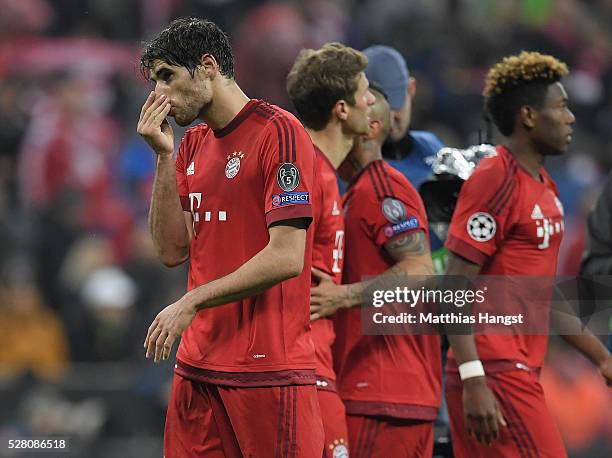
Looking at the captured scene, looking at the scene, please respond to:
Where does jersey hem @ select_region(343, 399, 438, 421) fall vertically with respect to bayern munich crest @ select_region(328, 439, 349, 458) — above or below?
above

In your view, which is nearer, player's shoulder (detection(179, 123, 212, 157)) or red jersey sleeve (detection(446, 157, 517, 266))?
player's shoulder (detection(179, 123, 212, 157))

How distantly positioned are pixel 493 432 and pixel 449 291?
0.62m

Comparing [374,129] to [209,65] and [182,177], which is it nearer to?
[182,177]

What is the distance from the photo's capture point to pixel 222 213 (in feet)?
12.3

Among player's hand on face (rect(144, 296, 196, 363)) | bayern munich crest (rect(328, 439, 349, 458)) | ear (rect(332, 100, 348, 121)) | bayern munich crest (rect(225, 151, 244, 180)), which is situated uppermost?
ear (rect(332, 100, 348, 121))

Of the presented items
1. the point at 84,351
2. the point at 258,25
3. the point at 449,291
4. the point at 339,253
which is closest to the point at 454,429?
the point at 449,291

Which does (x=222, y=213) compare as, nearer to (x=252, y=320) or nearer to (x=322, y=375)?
(x=252, y=320)

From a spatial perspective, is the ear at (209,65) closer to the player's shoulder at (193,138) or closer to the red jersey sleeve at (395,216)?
the player's shoulder at (193,138)

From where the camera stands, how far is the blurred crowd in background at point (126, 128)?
9281 millimetres

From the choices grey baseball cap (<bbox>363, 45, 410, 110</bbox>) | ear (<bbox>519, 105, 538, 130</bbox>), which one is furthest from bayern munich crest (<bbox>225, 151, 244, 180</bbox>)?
grey baseball cap (<bbox>363, 45, 410, 110</bbox>)

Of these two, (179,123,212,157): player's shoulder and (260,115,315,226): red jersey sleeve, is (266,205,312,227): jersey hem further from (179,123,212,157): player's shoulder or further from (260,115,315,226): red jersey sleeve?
(179,123,212,157): player's shoulder

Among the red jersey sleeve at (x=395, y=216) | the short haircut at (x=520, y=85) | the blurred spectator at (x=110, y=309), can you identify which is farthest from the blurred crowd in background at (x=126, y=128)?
the red jersey sleeve at (x=395, y=216)

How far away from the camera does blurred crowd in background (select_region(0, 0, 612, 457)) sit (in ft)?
30.5

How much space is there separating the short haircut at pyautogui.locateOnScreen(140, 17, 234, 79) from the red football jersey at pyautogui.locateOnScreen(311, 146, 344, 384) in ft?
2.56
